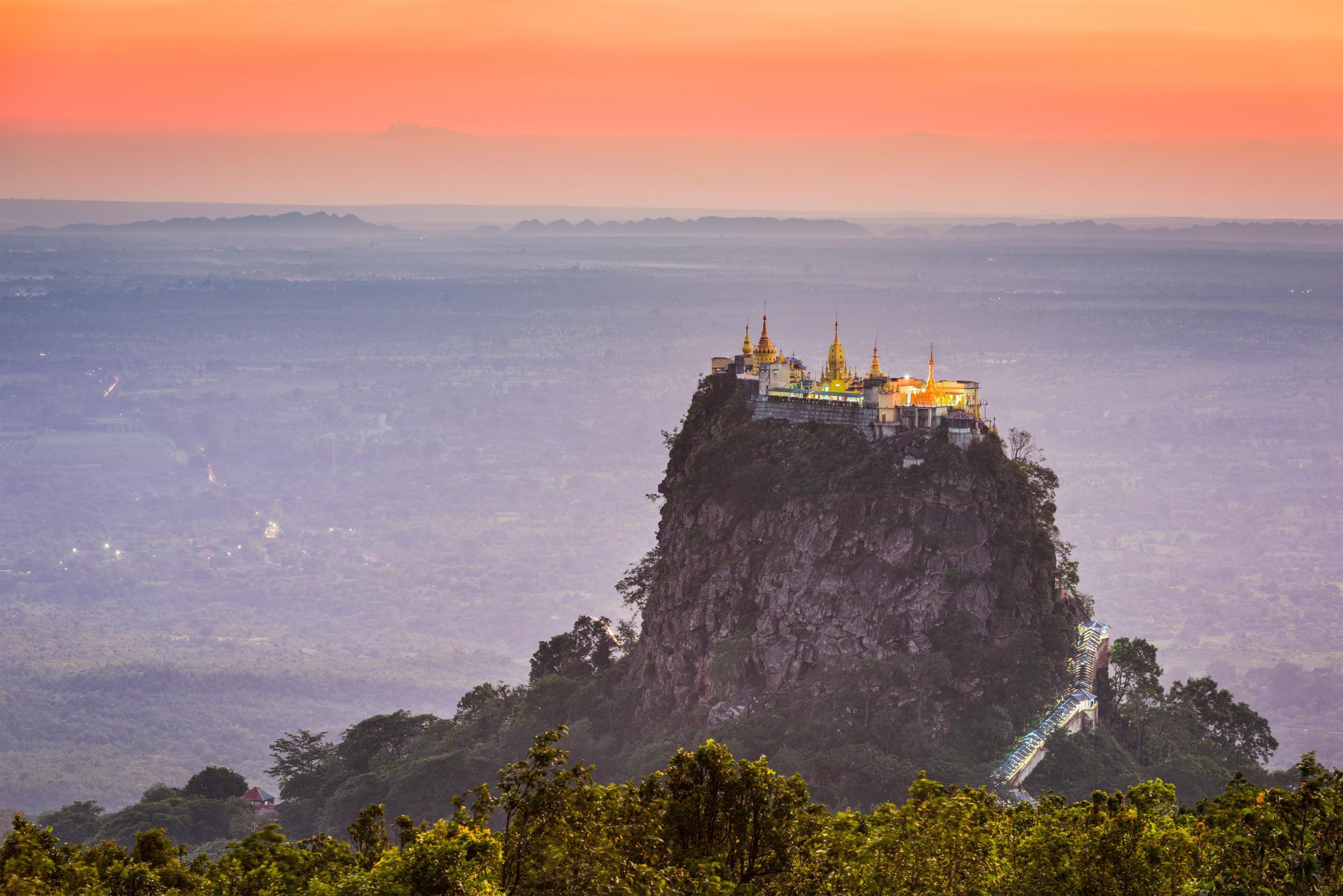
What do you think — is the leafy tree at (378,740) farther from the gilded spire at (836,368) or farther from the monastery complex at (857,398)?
the gilded spire at (836,368)

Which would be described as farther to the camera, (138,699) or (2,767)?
(138,699)

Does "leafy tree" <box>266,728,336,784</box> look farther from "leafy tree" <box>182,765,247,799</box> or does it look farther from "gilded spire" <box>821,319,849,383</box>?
"gilded spire" <box>821,319,849,383</box>

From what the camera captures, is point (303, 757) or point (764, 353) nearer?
point (764, 353)

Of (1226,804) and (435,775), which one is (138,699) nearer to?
(435,775)

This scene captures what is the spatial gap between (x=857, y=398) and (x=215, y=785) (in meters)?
38.4

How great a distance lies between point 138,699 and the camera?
167 metres

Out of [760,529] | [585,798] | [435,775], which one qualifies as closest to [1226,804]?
[585,798]

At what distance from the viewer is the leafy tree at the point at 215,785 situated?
84.6m

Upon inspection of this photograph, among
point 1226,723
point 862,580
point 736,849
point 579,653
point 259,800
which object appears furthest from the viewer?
point 259,800

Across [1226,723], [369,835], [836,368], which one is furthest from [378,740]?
[369,835]

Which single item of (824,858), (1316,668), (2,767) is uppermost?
(824,858)

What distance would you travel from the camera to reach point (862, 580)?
7219 cm

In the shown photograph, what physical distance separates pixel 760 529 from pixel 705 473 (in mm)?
4552

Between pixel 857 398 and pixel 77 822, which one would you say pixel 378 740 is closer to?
pixel 77 822
